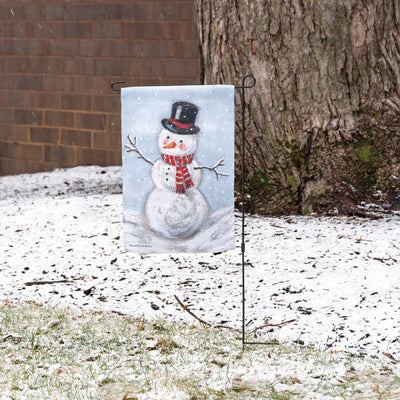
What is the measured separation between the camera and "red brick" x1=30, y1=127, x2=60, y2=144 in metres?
8.07

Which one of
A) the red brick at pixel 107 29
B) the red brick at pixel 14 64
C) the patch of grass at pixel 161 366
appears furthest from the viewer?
the red brick at pixel 14 64

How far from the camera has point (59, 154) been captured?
26.5ft

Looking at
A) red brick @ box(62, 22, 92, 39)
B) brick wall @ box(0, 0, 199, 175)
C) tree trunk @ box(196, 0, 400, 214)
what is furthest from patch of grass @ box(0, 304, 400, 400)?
red brick @ box(62, 22, 92, 39)

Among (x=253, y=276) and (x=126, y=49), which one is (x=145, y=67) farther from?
(x=253, y=276)

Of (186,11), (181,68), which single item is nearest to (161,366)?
(181,68)

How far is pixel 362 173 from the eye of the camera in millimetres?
4691

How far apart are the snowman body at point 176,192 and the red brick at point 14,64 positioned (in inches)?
206

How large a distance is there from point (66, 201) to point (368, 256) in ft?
8.61

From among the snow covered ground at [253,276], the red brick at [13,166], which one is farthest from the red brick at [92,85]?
the snow covered ground at [253,276]

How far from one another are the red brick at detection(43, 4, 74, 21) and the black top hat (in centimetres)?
472

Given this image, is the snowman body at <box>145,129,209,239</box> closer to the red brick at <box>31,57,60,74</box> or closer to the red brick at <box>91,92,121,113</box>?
the red brick at <box>91,92,121,113</box>

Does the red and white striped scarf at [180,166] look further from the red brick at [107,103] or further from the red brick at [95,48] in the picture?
the red brick at [95,48]

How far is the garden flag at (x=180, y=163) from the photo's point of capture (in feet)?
11.0

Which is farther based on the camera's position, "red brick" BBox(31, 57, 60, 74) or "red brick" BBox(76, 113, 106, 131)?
"red brick" BBox(31, 57, 60, 74)
